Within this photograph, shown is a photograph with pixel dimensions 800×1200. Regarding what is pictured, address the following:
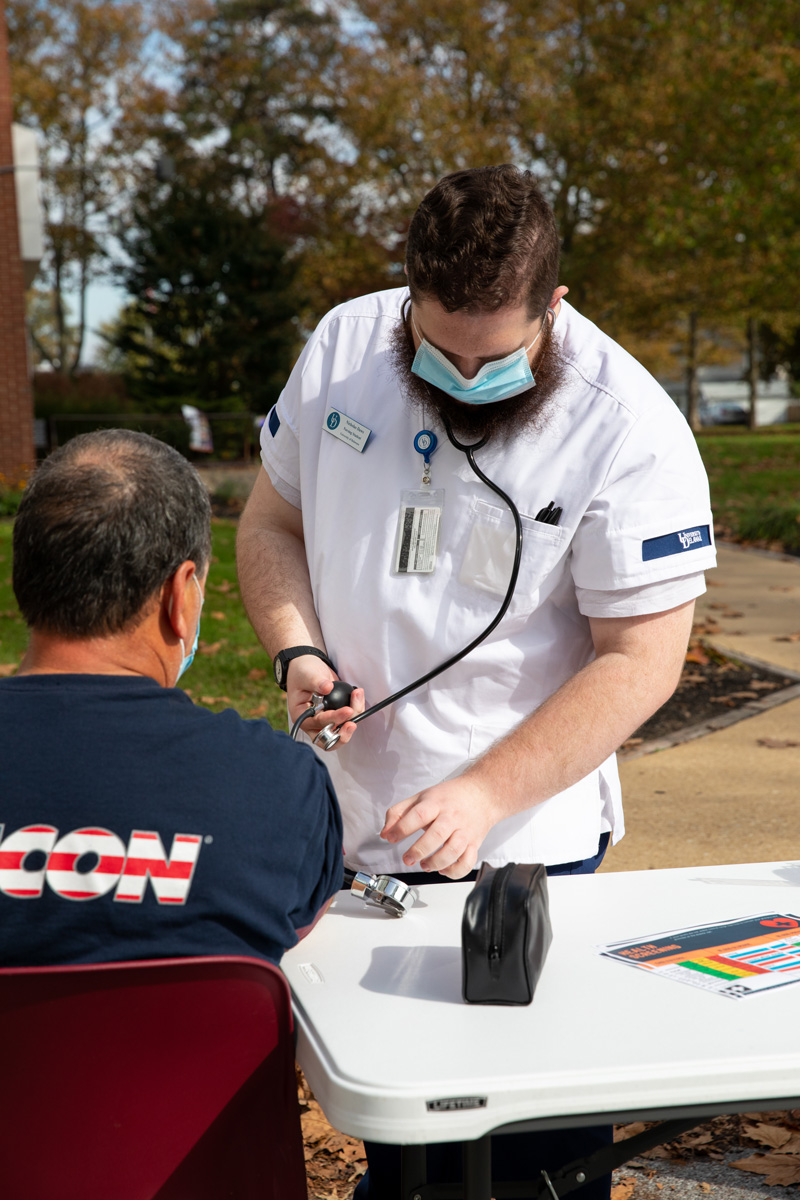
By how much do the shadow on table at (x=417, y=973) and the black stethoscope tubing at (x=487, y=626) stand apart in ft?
1.67

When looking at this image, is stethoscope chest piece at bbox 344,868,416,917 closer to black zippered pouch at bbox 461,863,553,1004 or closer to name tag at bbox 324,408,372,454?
black zippered pouch at bbox 461,863,553,1004

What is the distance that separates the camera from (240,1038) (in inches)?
53.1

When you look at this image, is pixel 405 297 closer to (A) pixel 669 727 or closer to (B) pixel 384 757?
(B) pixel 384 757

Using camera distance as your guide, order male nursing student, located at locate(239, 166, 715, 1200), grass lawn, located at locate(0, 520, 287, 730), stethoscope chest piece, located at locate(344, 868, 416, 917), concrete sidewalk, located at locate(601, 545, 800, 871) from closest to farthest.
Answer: stethoscope chest piece, located at locate(344, 868, 416, 917)
male nursing student, located at locate(239, 166, 715, 1200)
concrete sidewalk, located at locate(601, 545, 800, 871)
grass lawn, located at locate(0, 520, 287, 730)

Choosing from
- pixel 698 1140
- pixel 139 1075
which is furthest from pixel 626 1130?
pixel 139 1075

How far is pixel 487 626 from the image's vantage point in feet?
6.89

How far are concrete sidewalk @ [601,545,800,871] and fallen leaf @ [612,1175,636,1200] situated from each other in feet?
3.90

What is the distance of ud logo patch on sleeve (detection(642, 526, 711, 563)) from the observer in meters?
1.99

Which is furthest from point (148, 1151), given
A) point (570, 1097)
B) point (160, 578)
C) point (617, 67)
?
point (617, 67)

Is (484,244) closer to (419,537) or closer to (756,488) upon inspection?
(419,537)

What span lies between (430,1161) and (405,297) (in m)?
1.69

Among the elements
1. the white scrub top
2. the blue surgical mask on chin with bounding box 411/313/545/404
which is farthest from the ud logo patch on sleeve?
the blue surgical mask on chin with bounding box 411/313/545/404

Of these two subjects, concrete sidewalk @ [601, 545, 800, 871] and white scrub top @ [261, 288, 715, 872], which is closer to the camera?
white scrub top @ [261, 288, 715, 872]

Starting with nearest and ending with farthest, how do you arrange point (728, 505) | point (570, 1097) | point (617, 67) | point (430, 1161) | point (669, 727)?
point (570, 1097)
point (430, 1161)
point (669, 727)
point (728, 505)
point (617, 67)
